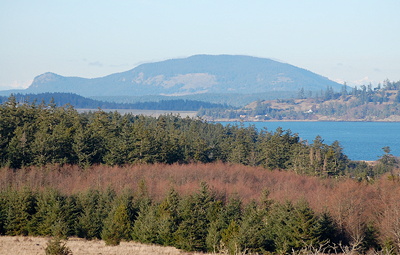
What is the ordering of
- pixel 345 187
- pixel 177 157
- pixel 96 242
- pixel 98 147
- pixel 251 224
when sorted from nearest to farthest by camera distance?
pixel 251 224
pixel 96 242
pixel 345 187
pixel 98 147
pixel 177 157

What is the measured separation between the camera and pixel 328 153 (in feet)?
187

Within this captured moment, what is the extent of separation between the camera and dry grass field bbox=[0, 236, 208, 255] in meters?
26.3

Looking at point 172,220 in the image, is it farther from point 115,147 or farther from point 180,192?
point 115,147

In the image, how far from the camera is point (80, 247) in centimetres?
2852

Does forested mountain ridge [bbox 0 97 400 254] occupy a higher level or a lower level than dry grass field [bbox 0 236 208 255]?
higher

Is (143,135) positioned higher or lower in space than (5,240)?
higher

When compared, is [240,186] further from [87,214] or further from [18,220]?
[18,220]

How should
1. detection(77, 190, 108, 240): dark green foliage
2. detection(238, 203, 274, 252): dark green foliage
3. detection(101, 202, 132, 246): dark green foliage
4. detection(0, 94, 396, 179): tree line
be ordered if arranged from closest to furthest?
detection(238, 203, 274, 252): dark green foliage < detection(101, 202, 132, 246): dark green foliage < detection(77, 190, 108, 240): dark green foliage < detection(0, 94, 396, 179): tree line

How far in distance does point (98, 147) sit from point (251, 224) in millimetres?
24683

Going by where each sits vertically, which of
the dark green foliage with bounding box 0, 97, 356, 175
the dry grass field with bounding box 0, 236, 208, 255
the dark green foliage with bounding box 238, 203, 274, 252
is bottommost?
the dry grass field with bounding box 0, 236, 208, 255

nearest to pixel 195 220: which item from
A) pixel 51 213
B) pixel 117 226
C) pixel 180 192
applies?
pixel 117 226

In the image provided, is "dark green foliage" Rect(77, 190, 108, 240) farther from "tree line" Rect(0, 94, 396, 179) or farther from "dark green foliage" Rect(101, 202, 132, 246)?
"tree line" Rect(0, 94, 396, 179)

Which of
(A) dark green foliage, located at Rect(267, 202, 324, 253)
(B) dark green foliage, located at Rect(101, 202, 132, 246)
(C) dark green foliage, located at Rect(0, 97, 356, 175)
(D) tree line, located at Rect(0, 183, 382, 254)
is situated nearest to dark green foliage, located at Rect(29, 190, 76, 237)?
(D) tree line, located at Rect(0, 183, 382, 254)

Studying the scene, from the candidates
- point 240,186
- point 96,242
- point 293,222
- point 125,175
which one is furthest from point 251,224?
point 125,175
